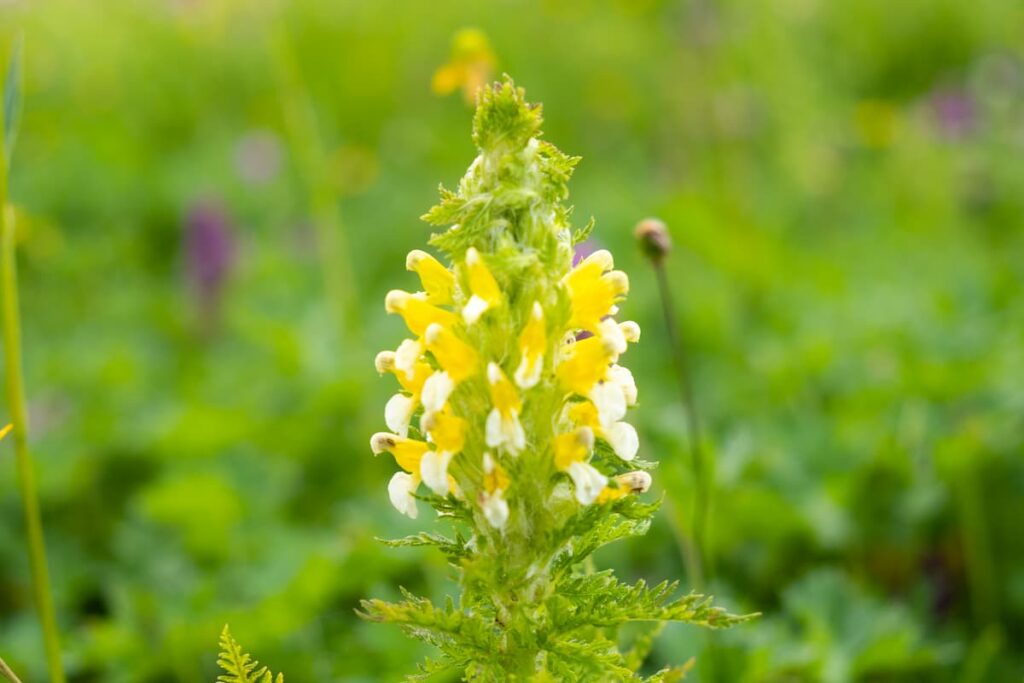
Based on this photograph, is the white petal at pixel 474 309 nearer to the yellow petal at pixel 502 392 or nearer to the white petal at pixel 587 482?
the yellow petal at pixel 502 392

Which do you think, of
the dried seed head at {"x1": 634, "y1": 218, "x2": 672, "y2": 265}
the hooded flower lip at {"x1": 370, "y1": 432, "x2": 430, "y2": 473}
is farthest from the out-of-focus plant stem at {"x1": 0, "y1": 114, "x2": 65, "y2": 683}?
the dried seed head at {"x1": 634, "y1": 218, "x2": 672, "y2": 265}

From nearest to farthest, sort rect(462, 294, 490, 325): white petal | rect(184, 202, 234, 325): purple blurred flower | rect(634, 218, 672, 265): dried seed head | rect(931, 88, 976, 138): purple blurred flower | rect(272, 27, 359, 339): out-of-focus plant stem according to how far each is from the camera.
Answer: rect(462, 294, 490, 325): white petal → rect(634, 218, 672, 265): dried seed head → rect(272, 27, 359, 339): out-of-focus plant stem → rect(184, 202, 234, 325): purple blurred flower → rect(931, 88, 976, 138): purple blurred flower

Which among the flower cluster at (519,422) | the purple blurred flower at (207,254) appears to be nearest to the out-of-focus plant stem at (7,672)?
the flower cluster at (519,422)

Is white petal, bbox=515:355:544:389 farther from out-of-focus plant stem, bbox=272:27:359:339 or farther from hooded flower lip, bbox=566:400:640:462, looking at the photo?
out-of-focus plant stem, bbox=272:27:359:339

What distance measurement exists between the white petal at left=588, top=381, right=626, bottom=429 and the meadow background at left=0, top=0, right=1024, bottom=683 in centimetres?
104

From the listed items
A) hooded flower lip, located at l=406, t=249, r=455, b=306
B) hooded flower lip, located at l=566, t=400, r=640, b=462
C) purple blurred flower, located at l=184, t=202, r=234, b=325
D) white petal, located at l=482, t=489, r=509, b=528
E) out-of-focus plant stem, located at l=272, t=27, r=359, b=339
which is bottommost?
white petal, located at l=482, t=489, r=509, b=528

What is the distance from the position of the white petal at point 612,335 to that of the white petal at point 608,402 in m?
0.05

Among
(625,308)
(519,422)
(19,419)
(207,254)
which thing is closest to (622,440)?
(519,422)

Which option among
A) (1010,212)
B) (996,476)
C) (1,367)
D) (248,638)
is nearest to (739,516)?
(996,476)

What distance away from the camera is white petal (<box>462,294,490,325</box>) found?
1.19 metres

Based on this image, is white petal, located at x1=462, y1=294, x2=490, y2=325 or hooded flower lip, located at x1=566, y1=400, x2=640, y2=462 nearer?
white petal, located at x1=462, y1=294, x2=490, y2=325

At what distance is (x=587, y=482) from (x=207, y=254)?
393 cm

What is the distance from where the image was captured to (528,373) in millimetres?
1204

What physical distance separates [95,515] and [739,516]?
2.04 m
